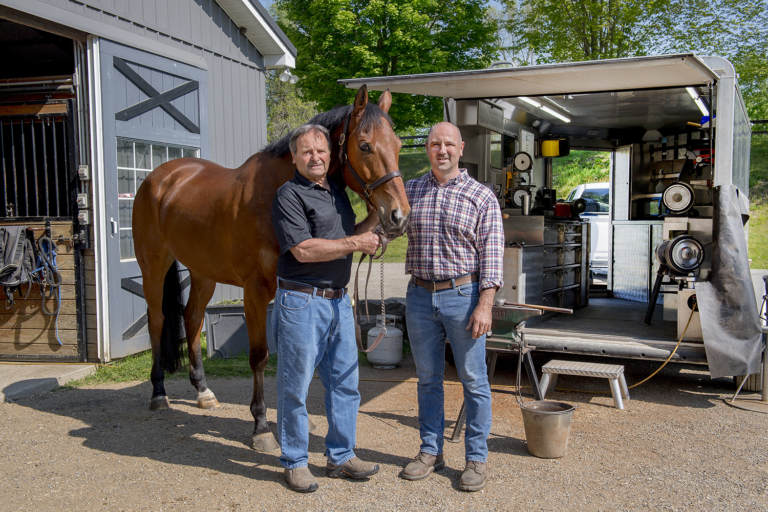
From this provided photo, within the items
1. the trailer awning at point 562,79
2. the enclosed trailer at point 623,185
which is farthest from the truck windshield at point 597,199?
the trailer awning at point 562,79

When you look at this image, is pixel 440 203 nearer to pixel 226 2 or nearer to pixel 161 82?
pixel 161 82

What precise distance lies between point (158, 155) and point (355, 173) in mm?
4600

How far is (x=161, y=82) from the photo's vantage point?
695 centimetres

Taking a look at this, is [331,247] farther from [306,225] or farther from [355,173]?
[355,173]

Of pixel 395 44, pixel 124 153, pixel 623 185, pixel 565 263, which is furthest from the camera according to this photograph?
pixel 395 44

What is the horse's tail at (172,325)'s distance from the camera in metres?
5.29

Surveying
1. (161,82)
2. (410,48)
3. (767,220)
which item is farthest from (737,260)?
(767,220)

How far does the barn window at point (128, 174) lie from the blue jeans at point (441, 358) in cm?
419

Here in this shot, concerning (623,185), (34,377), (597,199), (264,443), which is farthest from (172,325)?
(597,199)

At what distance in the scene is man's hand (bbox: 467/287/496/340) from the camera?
3.15m

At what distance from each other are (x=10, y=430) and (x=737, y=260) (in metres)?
5.65

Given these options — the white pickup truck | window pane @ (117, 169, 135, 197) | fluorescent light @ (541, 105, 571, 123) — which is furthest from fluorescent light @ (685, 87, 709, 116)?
window pane @ (117, 169, 135, 197)

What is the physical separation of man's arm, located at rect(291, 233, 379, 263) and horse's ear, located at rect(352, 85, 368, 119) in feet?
2.40

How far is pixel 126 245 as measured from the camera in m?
6.66
